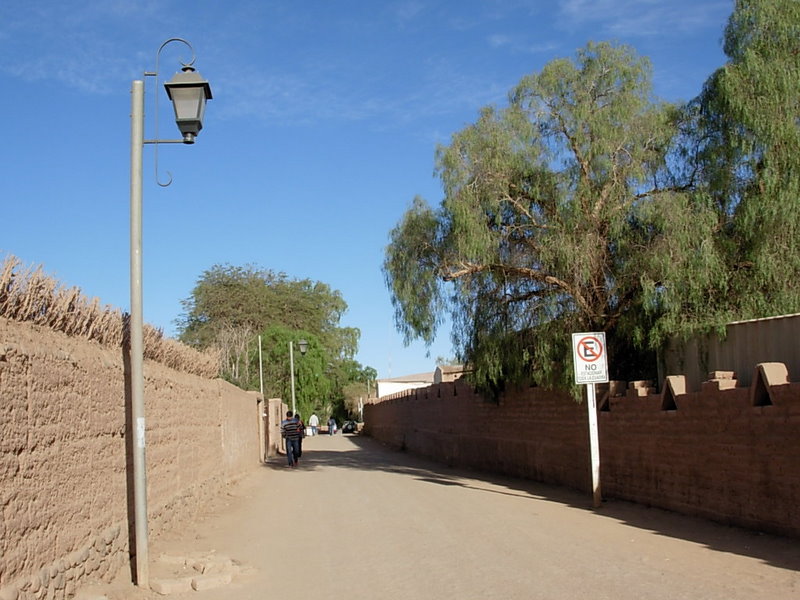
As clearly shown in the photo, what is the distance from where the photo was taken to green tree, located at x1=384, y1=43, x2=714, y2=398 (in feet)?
51.8

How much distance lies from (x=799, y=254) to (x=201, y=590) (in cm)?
Answer: 1075

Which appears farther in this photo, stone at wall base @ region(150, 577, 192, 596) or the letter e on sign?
the letter e on sign

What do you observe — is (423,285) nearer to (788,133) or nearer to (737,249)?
(737,249)

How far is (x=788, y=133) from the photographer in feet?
45.2

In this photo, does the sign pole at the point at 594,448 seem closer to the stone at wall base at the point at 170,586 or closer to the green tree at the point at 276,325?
the stone at wall base at the point at 170,586

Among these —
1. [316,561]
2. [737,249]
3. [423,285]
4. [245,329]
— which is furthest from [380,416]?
[316,561]

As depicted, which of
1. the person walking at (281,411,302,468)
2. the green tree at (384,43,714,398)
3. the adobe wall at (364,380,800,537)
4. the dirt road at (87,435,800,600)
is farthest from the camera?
the person walking at (281,411,302,468)

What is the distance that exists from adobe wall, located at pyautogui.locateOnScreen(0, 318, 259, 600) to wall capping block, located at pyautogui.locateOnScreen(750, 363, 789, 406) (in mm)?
7612

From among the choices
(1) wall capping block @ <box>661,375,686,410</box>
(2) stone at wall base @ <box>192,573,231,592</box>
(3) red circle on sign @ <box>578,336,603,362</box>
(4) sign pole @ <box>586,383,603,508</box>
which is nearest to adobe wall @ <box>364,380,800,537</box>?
(1) wall capping block @ <box>661,375,686,410</box>

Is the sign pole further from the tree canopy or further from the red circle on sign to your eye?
the tree canopy

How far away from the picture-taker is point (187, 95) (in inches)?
346

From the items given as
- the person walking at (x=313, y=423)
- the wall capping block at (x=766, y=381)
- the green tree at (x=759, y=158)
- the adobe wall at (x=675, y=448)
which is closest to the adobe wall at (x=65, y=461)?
the adobe wall at (x=675, y=448)

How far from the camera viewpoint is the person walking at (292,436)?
2684 centimetres

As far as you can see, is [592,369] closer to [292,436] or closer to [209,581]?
[209,581]
